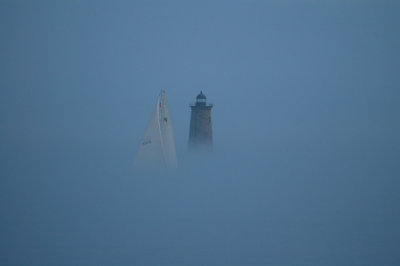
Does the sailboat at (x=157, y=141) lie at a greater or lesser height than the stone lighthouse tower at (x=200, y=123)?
lesser

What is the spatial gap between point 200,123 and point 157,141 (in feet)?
24.3

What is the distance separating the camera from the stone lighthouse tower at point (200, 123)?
32.3 m

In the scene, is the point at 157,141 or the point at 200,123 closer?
the point at 157,141

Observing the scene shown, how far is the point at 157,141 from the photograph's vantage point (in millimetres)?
25484

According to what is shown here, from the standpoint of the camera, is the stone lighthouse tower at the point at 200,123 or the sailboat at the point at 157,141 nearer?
the sailboat at the point at 157,141

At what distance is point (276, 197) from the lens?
92.1 ft

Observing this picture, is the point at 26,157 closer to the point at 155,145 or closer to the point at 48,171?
the point at 48,171

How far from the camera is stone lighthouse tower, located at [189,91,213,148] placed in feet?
106

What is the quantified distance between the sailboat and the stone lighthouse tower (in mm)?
6034

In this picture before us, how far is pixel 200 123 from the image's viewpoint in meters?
32.3

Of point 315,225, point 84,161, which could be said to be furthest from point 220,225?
point 84,161

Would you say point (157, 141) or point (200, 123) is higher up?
point (200, 123)

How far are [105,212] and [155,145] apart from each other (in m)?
5.10

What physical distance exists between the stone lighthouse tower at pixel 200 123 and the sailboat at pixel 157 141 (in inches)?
238
